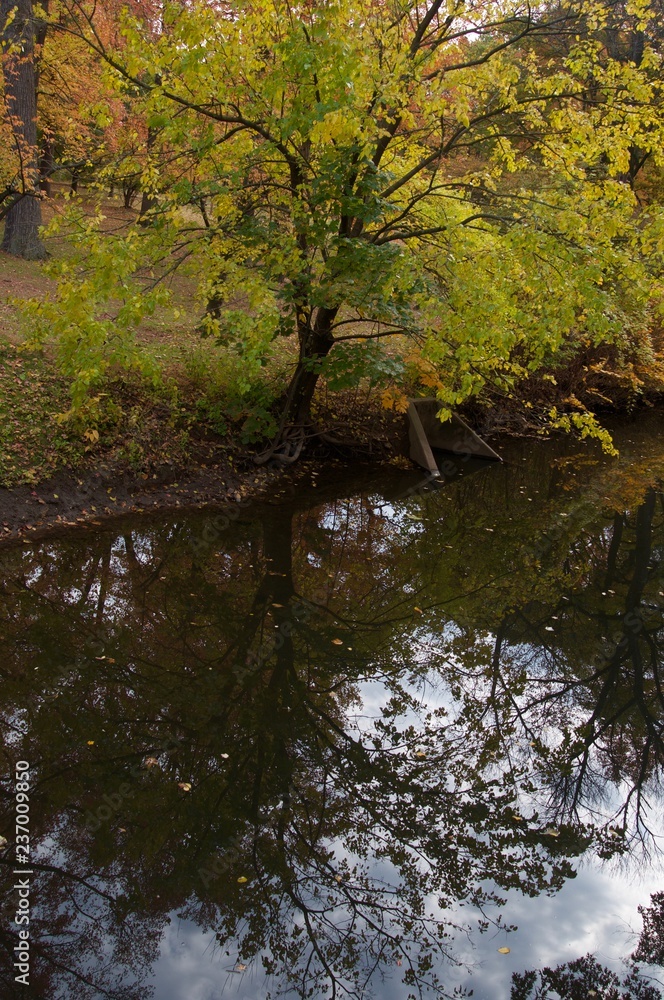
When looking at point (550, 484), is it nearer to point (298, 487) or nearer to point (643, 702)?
point (298, 487)

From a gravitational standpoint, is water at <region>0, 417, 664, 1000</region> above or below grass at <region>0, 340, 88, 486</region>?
below

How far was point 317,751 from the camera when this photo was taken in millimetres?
5551

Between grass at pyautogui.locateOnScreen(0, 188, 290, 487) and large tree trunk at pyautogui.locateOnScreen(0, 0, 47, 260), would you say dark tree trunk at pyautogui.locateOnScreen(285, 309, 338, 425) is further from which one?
large tree trunk at pyautogui.locateOnScreen(0, 0, 47, 260)

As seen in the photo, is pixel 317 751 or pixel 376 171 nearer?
pixel 317 751

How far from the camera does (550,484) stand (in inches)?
521

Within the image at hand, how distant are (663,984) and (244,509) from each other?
22.8 feet

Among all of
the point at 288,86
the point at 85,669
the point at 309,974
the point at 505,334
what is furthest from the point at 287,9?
the point at 309,974

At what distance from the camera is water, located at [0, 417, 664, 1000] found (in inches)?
159

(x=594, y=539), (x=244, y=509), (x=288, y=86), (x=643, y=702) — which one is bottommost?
(x=643, y=702)

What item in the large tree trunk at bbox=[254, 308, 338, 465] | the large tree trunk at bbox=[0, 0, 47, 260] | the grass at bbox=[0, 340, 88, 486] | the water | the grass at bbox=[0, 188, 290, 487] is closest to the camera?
the water

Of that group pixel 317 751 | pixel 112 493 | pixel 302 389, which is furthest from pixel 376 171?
pixel 317 751

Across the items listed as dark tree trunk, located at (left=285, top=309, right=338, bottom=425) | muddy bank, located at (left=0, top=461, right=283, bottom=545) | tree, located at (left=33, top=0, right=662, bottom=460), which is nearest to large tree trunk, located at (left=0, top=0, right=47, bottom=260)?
tree, located at (left=33, top=0, right=662, bottom=460)

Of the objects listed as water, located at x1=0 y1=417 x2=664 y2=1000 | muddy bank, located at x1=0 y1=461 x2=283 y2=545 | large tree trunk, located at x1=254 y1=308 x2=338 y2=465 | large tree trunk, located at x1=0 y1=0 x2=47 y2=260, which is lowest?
water, located at x1=0 y1=417 x2=664 y2=1000

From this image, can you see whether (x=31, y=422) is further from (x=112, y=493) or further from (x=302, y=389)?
(x=302, y=389)
